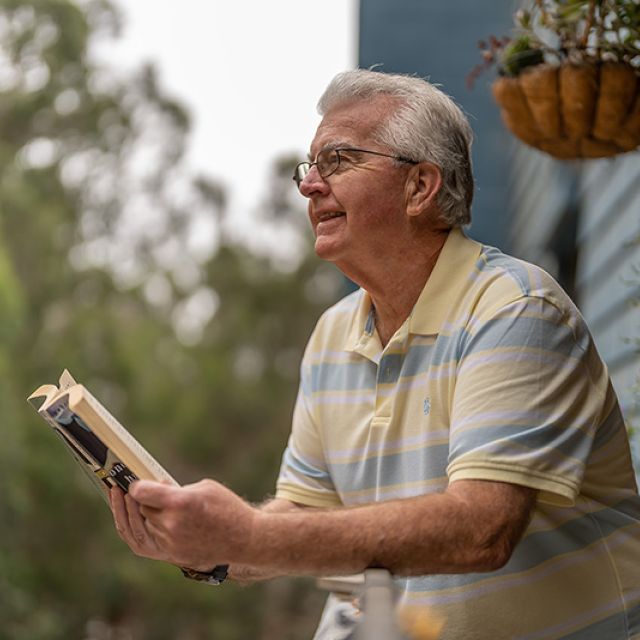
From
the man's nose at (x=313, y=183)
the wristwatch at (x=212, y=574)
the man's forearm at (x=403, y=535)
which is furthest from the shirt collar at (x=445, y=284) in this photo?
the wristwatch at (x=212, y=574)

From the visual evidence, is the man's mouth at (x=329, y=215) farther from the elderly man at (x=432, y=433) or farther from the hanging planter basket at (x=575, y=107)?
the hanging planter basket at (x=575, y=107)

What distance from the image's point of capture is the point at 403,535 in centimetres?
155

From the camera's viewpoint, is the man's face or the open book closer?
the open book

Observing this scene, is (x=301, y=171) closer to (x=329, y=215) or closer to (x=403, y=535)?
(x=329, y=215)

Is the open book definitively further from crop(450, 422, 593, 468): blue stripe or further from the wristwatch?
crop(450, 422, 593, 468): blue stripe

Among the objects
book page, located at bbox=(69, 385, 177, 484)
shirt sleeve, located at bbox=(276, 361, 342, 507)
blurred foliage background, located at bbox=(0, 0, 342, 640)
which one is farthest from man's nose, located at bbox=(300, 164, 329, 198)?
blurred foliage background, located at bbox=(0, 0, 342, 640)

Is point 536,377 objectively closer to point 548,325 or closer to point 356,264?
point 548,325

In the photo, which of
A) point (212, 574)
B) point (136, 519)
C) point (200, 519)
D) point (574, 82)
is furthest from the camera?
point (574, 82)

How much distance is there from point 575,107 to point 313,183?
0.88m

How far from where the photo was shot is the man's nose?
2004 mm

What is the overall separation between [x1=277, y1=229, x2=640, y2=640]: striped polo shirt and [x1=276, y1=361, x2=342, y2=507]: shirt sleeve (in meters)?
0.10

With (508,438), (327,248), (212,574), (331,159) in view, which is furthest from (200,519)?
(331,159)

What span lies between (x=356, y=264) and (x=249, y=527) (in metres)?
0.60

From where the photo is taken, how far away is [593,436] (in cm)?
173
